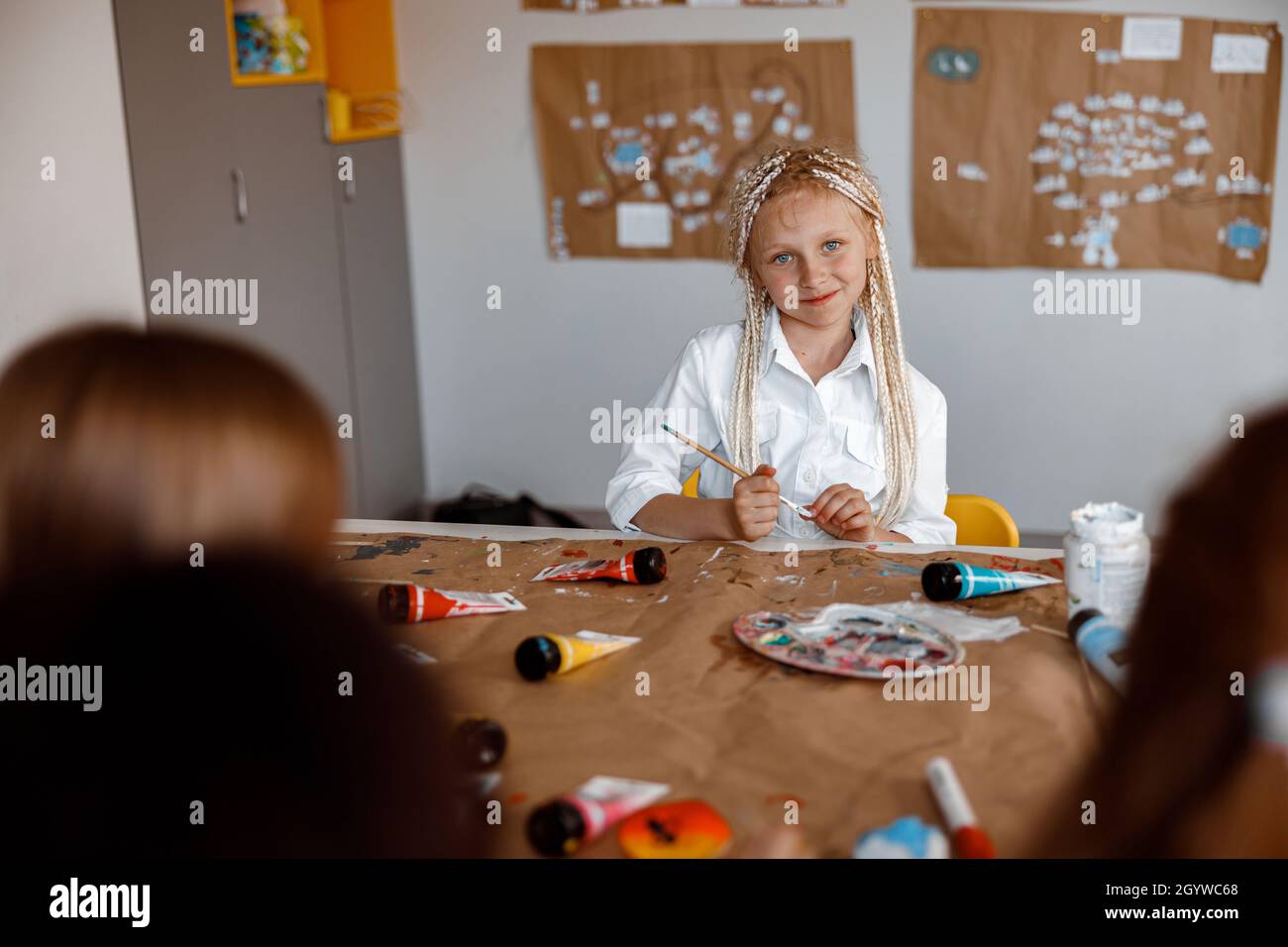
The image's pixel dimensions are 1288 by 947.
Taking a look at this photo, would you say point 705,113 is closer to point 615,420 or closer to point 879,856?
point 615,420

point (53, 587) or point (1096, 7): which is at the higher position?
point (1096, 7)

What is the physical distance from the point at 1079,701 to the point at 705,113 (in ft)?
8.28

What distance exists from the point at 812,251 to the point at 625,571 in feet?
1.98

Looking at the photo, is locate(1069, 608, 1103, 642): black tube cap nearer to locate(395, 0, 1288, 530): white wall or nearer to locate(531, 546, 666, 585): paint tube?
locate(531, 546, 666, 585): paint tube

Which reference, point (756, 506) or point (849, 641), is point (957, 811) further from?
point (756, 506)

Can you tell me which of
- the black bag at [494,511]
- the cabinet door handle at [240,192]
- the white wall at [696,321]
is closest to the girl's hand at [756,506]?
the cabinet door handle at [240,192]

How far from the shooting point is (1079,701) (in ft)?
3.00

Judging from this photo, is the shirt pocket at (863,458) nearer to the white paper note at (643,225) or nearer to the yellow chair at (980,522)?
the yellow chair at (980,522)

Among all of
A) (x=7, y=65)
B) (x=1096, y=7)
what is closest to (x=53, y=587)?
(x=7, y=65)

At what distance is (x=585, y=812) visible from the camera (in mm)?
740

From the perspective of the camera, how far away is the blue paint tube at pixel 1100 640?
93cm

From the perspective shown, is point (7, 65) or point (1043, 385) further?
point (1043, 385)

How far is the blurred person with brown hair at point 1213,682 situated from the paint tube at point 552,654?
57 centimetres

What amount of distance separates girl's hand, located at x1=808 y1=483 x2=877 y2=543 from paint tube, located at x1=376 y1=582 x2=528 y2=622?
424mm
